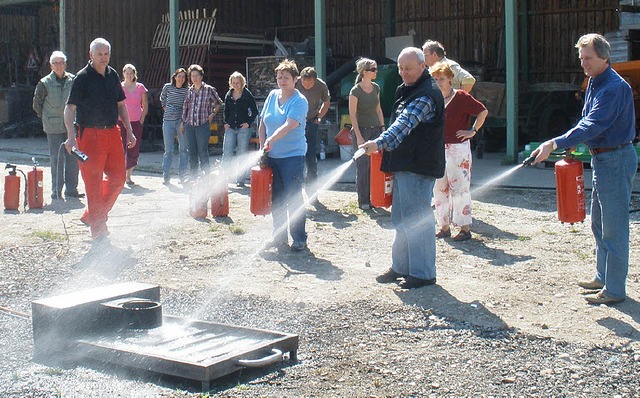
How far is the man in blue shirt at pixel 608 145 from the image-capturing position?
6.04 meters

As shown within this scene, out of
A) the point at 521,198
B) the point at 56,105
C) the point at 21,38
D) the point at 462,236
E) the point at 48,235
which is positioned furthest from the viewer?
the point at 21,38

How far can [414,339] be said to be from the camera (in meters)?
5.69

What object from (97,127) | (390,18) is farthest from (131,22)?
(97,127)

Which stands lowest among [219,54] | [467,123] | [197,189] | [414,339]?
[414,339]

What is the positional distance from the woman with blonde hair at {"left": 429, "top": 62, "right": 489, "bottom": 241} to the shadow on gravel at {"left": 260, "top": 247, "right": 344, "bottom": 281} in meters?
1.39

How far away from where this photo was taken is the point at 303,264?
8039mm

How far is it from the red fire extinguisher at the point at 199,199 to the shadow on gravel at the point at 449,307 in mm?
4135

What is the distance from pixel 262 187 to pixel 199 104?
4808 millimetres

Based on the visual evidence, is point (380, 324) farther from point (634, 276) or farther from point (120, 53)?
point (120, 53)

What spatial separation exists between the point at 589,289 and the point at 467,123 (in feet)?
7.70

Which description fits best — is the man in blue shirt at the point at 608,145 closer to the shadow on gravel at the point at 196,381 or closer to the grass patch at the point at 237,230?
the shadow on gravel at the point at 196,381

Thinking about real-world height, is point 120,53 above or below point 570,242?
above

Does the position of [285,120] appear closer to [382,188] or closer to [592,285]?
[382,188]

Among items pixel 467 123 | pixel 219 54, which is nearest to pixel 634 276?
pixel 467 123
